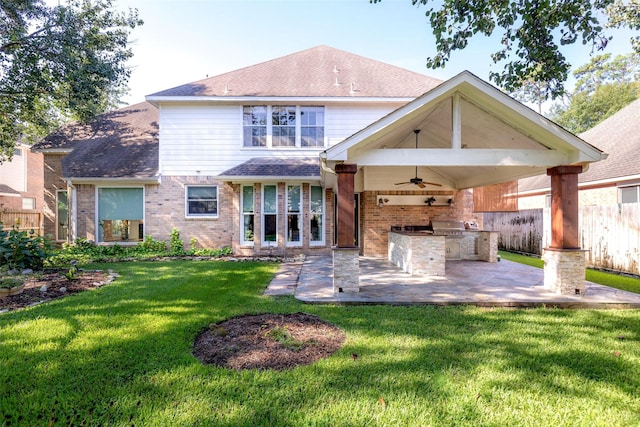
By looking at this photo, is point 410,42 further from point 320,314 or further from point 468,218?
point 320,314

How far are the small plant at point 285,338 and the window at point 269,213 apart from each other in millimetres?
7556

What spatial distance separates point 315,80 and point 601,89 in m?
31.9

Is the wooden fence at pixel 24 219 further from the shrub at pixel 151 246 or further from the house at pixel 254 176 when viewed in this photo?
the shrub at pixel 151 246

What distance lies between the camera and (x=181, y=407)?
8.50ft

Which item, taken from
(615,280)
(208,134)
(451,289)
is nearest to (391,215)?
(451,289)

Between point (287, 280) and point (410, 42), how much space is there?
9213 millimetres

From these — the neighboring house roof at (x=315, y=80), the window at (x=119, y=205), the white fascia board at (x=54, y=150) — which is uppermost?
the neighboring house roof at (x=315, y=80)

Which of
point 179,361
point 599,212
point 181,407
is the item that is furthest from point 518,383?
point 599,212

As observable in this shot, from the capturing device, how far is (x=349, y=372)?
316 centimetres

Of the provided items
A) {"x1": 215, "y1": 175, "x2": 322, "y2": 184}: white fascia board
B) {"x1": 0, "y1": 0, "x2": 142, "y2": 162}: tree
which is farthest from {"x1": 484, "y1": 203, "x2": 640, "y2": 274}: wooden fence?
{"x1": 0, "y1": 0, "x2": 142, "y2": 162}: tree

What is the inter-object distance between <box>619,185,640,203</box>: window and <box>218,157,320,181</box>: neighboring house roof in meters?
11.9

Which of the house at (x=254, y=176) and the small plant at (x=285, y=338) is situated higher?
the house at (x=254, y=176)

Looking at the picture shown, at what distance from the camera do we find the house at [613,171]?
1152 cm

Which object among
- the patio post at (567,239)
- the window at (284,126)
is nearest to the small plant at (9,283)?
the window at (284,126)
